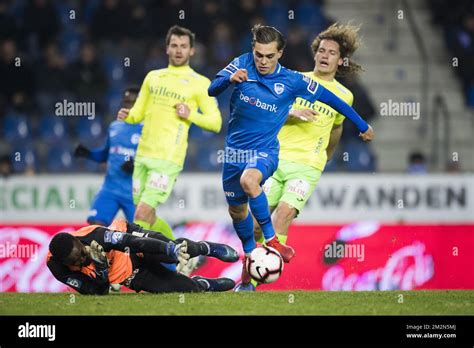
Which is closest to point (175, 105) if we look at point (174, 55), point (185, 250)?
point (174, 55)

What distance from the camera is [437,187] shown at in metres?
14.0

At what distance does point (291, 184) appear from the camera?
10039 mm

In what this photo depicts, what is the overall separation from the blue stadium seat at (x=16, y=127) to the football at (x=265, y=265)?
7.78 m

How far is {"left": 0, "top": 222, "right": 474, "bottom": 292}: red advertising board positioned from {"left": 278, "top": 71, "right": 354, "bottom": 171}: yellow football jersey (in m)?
2.92

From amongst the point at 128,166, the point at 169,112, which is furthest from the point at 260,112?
the point at 128,166

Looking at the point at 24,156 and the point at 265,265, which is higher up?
the point at 24,156

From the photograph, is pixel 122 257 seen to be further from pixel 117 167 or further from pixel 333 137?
pixel 117 167

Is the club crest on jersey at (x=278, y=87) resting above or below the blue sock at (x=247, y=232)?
above

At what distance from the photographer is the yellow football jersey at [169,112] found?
11.1 m

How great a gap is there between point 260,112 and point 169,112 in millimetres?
→ 2315

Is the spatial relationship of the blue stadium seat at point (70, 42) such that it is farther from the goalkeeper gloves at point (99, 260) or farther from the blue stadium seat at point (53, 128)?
the goalkeeper gloves at point (99, 260)

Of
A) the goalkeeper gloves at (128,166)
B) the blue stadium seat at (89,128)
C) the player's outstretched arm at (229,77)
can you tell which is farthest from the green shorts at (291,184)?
the blue stadium seat at (89,128)

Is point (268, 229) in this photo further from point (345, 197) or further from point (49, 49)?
point (49, 49)
